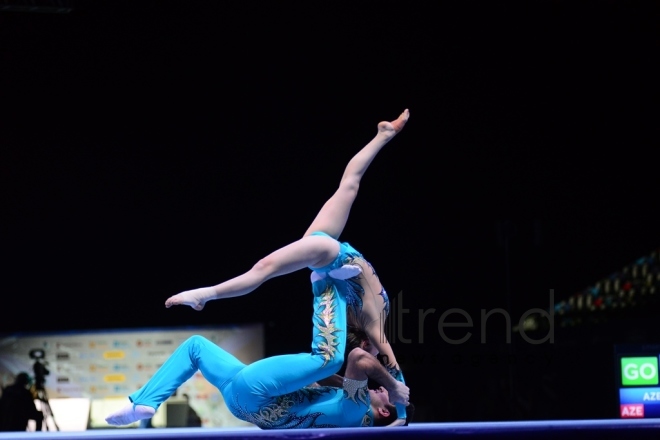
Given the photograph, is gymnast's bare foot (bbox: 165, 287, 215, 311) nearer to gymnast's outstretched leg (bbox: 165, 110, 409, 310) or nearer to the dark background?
gymnast's outstretched leg (bbox: 165, 110, 409, 310)

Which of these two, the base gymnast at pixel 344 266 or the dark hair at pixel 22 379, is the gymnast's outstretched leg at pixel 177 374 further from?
the dark hair at pixel 22 379

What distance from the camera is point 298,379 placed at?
3119mm

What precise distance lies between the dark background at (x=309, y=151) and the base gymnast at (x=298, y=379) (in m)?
3.38

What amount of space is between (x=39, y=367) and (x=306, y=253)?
3983mm

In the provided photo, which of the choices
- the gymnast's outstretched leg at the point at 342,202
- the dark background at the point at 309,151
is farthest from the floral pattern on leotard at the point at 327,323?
the dark background at the point at 309,151

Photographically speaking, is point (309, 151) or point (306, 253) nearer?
point (306, 253)

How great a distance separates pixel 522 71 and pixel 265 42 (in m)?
1.92

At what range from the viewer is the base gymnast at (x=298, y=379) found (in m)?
3.12

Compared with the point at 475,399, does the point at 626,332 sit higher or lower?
higher

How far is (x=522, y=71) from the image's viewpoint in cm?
664

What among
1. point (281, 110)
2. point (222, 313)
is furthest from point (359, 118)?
point (222, 313)

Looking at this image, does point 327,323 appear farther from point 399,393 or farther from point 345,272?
point 399,393

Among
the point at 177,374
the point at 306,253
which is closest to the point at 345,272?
the point at 306,253

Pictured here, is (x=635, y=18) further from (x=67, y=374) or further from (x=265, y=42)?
(x=67, y=374)
